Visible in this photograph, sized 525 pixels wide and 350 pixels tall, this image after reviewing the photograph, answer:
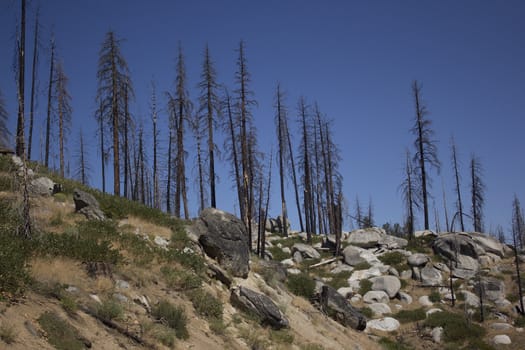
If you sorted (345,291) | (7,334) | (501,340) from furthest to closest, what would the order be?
1. (345,291)
2. (501,340)
3. (7,334)

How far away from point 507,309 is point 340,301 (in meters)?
12.0

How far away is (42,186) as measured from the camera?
55.1ft

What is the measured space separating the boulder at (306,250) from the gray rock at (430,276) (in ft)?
25.6

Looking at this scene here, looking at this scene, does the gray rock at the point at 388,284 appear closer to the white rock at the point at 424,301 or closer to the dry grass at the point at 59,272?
the white rock at the point at 424,301

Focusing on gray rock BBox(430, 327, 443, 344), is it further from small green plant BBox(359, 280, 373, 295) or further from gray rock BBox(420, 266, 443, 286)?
gray rock BBox(420, 266, 443, 286)

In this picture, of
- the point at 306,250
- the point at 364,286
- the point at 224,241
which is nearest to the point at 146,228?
the point at 224,241

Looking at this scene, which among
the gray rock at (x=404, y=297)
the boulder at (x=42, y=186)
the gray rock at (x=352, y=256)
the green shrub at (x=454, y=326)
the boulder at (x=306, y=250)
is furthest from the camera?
the boulder at (x=306, y=250)

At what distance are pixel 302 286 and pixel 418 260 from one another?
1361cm

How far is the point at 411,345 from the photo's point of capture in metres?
22.9

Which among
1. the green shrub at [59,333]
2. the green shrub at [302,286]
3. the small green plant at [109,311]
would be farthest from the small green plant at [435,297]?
the green shrub at [59,333]

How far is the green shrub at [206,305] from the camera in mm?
12891

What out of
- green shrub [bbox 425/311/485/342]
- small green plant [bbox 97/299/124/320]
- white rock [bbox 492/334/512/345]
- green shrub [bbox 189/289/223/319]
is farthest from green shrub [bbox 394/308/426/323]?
small green plant [bbox 97/299/124/320]

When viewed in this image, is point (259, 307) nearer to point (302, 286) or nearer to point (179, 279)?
point (179, 279)

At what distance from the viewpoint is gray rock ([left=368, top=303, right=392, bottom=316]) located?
87.2 ft
